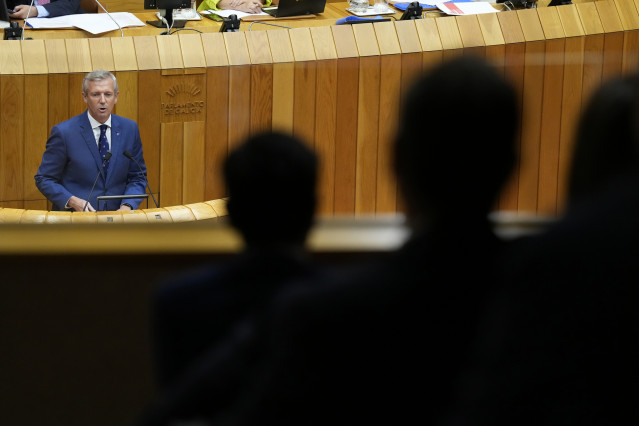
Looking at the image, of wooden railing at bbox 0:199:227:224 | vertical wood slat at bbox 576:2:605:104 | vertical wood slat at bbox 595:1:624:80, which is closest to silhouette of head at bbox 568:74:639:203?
wooden railing at bbox 0:199:227:224

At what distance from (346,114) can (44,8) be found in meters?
1.82

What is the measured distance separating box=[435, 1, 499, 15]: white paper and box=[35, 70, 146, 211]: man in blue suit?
1.92m

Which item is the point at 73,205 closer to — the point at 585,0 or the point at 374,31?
the point at 374,31

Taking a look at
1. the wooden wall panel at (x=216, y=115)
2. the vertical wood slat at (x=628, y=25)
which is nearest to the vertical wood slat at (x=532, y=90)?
the vertical wood slat at (x=628, y=25)

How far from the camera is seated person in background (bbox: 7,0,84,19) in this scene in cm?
507

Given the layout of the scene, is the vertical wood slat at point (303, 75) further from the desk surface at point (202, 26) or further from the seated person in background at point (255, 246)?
the seated person in background at point (255, 246)

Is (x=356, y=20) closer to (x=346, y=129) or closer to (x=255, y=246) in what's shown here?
(x=346, y=129)

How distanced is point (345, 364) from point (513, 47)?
4272mm

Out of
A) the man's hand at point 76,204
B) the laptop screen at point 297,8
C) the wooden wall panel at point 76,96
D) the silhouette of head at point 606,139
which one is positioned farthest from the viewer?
the laptop screen at point 297,8

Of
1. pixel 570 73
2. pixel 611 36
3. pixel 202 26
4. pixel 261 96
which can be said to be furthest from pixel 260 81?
pixel 611 36

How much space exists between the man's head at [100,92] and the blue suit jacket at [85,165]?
74 mm

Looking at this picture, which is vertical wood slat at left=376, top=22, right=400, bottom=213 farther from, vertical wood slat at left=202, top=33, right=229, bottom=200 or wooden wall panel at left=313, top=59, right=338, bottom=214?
vertical wood slat at left=202, top=33, right=229, bottom=200

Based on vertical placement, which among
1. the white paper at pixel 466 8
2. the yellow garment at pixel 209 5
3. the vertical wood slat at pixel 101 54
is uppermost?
the yellow garment at pixel 209 5

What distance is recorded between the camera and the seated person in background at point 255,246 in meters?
0.86
